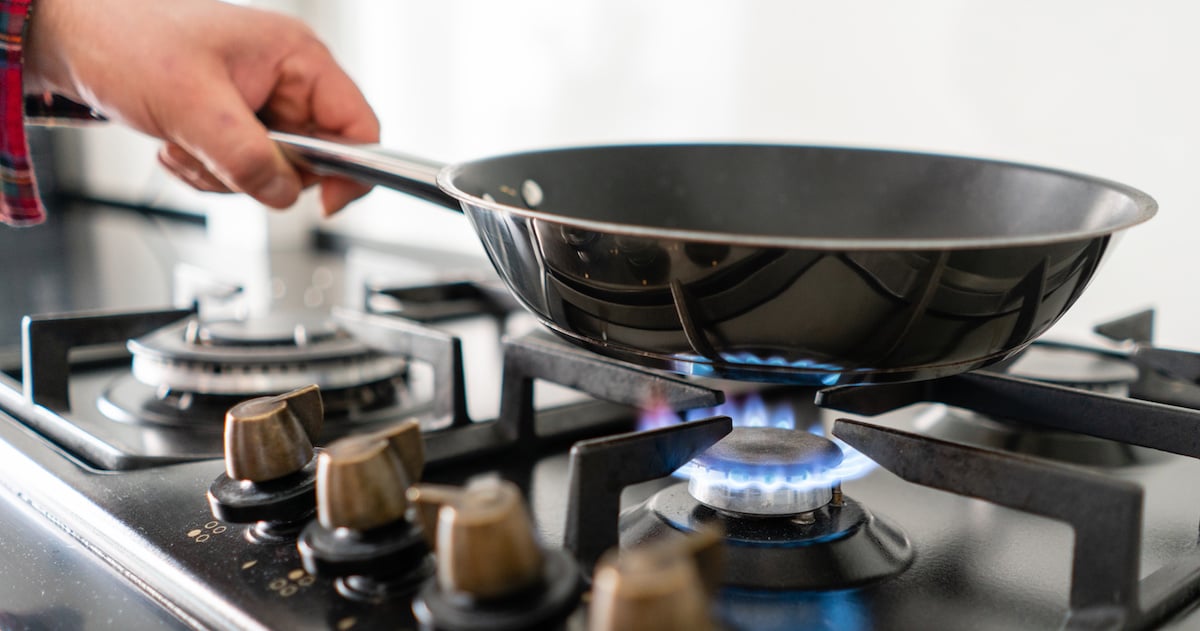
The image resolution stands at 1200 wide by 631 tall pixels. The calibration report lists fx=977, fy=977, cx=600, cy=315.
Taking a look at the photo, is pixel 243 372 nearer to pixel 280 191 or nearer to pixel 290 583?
pixel 280 191

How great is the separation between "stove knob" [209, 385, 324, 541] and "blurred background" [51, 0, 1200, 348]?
0.60m

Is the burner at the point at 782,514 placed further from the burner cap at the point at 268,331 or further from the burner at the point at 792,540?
the burner cap at the point at 268,331

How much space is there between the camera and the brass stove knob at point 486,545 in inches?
10.5

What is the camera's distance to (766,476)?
43 centimetres

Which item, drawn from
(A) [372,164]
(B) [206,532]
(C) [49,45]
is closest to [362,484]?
(B) [206,532]

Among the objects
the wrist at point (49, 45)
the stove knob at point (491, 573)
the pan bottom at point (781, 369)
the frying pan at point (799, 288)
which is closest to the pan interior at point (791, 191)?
the frying pan at point (799, 288)

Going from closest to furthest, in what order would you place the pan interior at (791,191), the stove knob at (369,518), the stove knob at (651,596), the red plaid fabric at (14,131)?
the stove knob at (651,596), the stove knob at (369,518), the pan interior at (791,191), the red plaid fabric at (14,131)

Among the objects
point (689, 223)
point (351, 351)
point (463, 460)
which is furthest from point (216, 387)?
point (689, 223)

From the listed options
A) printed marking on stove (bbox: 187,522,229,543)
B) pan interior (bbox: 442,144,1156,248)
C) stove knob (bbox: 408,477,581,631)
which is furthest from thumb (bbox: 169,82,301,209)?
stove knob (bbox: 408,477,581,631)

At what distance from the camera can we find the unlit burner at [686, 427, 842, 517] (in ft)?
1.41

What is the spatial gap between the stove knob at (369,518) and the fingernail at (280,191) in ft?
1.36

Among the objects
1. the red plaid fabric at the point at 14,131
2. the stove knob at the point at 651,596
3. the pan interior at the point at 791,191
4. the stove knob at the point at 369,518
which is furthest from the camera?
the red plaid fabric at the point at 14,131

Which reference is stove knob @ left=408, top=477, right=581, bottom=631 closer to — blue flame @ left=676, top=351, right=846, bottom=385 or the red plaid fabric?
blue flame @ left=676, top=351, right=846, bottom=385

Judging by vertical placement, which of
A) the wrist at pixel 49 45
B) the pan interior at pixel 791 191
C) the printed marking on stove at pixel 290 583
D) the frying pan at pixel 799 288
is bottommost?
the printed marking on stove at pixel 290 583
